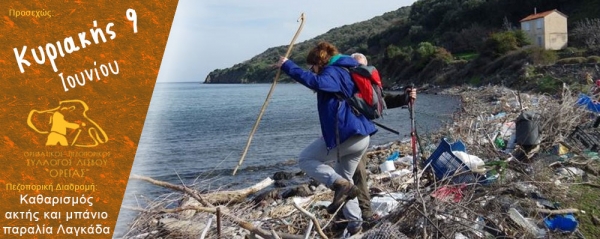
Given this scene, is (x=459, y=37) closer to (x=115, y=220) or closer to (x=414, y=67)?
(x=414, y=67)

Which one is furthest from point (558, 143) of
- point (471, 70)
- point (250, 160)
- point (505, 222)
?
point (471, 70)

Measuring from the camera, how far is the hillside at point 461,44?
4153 cm

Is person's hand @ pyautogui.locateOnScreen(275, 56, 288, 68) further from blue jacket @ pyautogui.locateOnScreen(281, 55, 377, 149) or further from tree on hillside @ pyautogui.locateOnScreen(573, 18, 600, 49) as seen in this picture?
tree on hillside @ pyautogui.locateOnScreen(573, 18, 600, 49)

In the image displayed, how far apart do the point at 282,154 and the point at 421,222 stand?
1312 centimetres

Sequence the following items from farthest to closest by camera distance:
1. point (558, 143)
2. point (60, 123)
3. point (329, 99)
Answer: point (558, 143) → point (329, 99) → point (60, 123)

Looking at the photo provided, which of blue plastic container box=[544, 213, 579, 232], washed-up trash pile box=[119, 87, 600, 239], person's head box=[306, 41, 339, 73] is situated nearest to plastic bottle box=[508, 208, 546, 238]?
washed-up trash pile box=[119, 87, 600, 239]

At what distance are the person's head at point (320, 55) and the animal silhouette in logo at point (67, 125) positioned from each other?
2.49 m

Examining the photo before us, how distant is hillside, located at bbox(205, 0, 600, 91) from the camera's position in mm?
41531

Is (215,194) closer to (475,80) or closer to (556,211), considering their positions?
(556,211)

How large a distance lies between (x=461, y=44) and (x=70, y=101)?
214 feet

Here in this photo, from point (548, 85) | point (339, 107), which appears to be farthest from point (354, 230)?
point (548, 85)

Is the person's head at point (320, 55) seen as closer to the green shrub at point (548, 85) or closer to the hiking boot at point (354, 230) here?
the hiking boot at point (354, 230)

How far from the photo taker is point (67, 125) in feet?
6.54

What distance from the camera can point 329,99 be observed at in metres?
4.27
